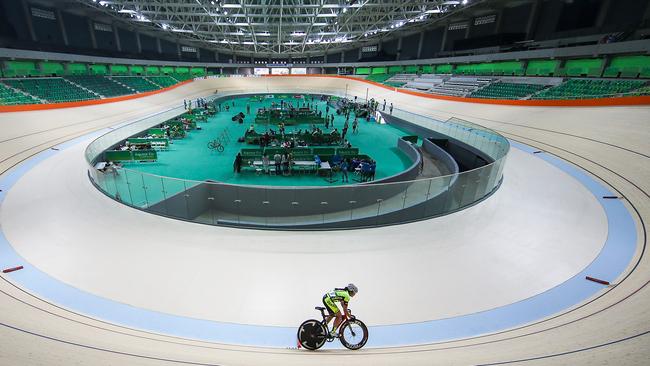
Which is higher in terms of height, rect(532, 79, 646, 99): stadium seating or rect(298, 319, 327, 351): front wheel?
rect(532, 79, 646, 99): stadium seating

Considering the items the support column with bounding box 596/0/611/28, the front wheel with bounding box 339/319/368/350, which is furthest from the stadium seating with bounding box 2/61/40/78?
the support column with bounding box 596/0/611/28

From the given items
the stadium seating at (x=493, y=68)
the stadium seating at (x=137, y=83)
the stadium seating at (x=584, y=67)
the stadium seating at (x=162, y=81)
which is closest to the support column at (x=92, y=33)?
the stadium seating at (x=162, y=81)

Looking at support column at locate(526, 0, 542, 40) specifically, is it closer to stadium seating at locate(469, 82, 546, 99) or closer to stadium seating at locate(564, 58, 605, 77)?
stadium seating at locate(564, 58, 605, 77)

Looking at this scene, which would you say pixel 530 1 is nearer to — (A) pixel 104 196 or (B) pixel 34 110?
(A) pixel 104 196

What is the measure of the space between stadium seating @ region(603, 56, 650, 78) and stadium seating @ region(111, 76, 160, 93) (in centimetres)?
4823

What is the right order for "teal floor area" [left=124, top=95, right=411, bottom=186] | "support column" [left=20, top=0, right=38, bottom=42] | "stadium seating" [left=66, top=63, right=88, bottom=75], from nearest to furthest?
1. "teal floor area" [left=124, top=95, right=411, bottom=186]
2. "support column" [left=20, top=0, right=38, bottom=42]
3. "stadium seating" [left=66, top=63, right=88, bottom=75]

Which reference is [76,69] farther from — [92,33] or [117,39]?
[117,39]

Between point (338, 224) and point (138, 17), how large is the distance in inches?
1801

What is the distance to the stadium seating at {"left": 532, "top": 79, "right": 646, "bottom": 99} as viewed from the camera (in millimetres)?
16609

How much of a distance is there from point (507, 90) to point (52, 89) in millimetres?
41827

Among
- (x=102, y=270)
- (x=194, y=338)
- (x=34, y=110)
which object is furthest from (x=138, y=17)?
(x=194, y=338)

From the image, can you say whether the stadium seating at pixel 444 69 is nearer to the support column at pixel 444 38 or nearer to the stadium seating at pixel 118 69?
the support column at pixel 444 38

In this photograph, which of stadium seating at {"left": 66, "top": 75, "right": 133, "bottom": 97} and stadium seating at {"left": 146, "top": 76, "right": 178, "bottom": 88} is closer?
stadium seating at {"left": 66, "top": 75, "right": 133, "bottom": 97}

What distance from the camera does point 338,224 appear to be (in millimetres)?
7770
